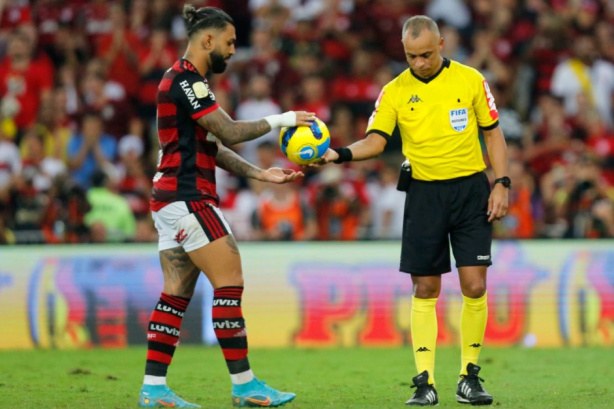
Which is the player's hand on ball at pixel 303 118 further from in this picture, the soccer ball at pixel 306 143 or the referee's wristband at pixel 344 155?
the referee's wristband at pixel 344 155

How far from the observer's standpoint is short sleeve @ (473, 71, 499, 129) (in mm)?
7422

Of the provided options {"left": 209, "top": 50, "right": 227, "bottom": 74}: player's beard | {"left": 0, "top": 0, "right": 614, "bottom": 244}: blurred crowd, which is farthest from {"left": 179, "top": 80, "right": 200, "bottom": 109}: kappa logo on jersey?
{"left": 0, "top": 0, "right": 614, "bottom": 244}: blurred crowd

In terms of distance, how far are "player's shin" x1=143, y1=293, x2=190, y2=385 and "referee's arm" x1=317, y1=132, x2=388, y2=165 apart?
1416mm

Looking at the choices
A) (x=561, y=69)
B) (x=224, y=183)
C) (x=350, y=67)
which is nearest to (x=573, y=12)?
(x=561, y=69)

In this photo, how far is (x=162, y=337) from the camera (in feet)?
23.6

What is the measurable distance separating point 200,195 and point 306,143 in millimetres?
802

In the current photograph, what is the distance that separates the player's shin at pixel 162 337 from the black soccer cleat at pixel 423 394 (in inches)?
64.7

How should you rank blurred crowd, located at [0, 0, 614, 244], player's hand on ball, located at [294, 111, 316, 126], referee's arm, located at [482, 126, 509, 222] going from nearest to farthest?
1. player's hand on ball, located at [294, 111, 316, 126]
2. referee's arm, located at [482, 126, 509, 222]
3. blurred crowd, located at [0, 0, 614, 244]

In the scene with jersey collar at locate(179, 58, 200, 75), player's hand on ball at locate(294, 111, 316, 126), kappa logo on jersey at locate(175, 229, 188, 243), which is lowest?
kappa logo on jersey at locate(175, 229, 188, 243)

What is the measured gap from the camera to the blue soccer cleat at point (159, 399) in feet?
23.0

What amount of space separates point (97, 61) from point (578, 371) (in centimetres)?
985

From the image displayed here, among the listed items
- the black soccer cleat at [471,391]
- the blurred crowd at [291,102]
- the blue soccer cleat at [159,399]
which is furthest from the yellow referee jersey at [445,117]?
the blurred crowd at [291,102]

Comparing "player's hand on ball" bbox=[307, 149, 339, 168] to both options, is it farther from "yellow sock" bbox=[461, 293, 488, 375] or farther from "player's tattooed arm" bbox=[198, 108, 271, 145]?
"yellow sock" bbox=[461, 293, 488, 375]

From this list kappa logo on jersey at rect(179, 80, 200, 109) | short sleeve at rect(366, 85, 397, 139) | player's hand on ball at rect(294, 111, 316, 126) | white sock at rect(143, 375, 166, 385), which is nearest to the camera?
kappa logo on jersey at rect(179, 80, 200, 109)
